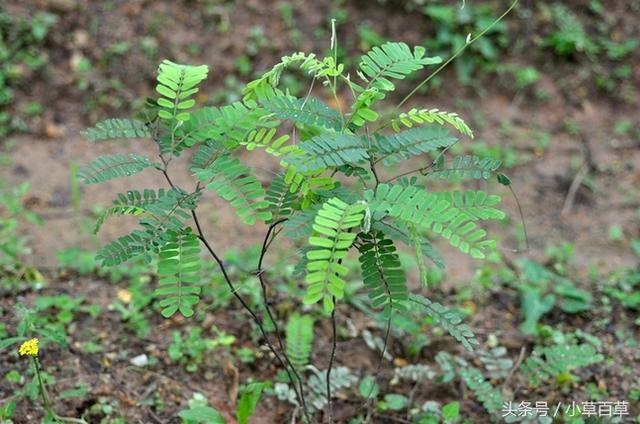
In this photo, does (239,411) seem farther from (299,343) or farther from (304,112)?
(304,112)

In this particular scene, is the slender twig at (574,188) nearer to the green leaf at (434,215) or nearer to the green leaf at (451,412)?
the green leaf at (451,412)

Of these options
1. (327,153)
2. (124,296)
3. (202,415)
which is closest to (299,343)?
(202,415)

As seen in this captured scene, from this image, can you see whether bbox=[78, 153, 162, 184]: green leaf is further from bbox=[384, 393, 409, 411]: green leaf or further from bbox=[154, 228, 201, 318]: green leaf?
bbox=[384, 393, 409, 411]: green leaf

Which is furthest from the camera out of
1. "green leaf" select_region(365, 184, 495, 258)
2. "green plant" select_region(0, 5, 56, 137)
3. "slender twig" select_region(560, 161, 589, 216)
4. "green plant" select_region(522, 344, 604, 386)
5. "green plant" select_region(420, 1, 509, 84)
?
"green plant" select_region(420, 1, 509, 84)

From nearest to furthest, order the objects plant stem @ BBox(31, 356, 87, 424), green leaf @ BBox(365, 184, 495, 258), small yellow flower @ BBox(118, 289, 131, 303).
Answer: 1. green leaf @ BBox(365, 184, 495, 258)
2. plant stem @ BBox(31, 356, 87, 424)
3. small yellow flower @ BBox(118, 289, 131, 303)

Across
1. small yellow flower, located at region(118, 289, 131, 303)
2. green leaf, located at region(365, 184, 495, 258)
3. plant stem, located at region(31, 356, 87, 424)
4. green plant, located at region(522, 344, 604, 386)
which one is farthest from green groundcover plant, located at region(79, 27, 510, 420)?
small yellow flower, located at region(118, 289, 131, 303)

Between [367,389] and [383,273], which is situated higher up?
[383,273]

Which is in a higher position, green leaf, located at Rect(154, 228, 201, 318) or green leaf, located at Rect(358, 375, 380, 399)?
green leaf, located at Rect(154, 228, 201, 318)

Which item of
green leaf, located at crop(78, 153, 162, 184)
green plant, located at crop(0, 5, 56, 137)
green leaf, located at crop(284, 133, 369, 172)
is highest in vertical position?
green leaf, located at crop(284, 133, 369, 172)

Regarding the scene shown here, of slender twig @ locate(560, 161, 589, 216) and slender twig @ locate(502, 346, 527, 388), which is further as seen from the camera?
slender twig @ locate(560, 161, 589, 216)

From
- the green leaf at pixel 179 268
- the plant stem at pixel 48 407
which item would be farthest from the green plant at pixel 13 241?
the green leaf at pixel 179 268

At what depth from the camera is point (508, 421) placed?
2.78m

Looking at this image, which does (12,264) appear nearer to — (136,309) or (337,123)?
(136,309)

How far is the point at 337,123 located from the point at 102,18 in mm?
4318
